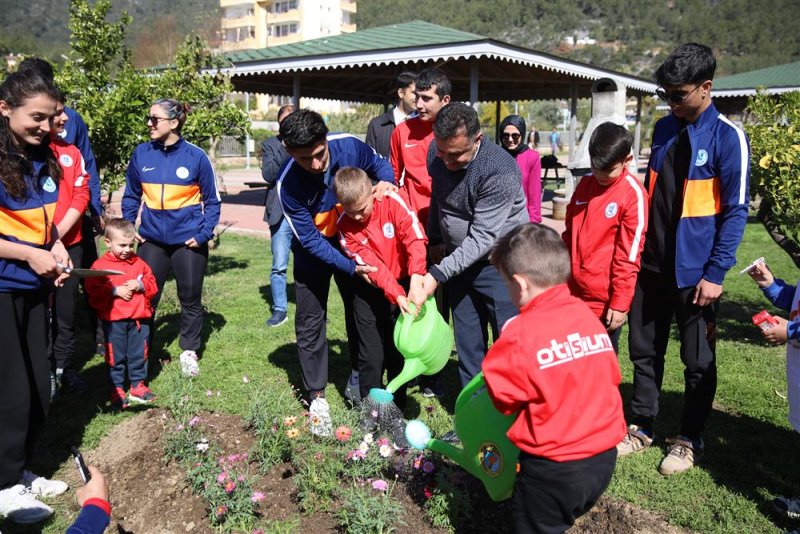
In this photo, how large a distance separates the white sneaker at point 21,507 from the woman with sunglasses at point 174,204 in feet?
4.89

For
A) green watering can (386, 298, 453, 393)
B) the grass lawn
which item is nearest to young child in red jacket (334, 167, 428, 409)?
green watering can (386, 298, 453, 393)

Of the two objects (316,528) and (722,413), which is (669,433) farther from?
(316,528)

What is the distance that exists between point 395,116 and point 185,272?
2093 millimetres

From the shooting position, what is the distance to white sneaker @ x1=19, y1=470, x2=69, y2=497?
3365mm

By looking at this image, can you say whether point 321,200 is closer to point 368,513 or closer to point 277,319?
point 368,513

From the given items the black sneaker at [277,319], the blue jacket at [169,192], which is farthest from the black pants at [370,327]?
the black sneaker at [277,319]

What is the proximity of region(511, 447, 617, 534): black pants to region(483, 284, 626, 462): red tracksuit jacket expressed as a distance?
1.9 inches

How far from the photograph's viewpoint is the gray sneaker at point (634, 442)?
376 centimetres

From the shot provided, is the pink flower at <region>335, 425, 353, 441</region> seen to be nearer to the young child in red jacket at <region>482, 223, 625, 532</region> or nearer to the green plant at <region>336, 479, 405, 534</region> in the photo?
the green plant at <region>336, 479, 405, 534</region>

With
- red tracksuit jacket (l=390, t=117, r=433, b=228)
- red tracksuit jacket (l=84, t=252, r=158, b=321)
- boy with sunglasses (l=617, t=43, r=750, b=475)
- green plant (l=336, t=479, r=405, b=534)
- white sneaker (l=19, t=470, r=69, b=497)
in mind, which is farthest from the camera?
red tracksuit jacket (l=84, t=252, r=158, b=321)

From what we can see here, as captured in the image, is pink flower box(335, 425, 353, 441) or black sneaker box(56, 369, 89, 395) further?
black sneaker box(56, 369, 89, 395)

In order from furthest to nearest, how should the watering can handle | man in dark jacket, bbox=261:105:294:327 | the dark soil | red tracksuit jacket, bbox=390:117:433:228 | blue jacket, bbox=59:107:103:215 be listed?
man in dark jacket, bbox=261:105:294:327 → blue jacket, bbox=59:107:103:215 → red tracksuit jacket, bbox=390:117:433:228 → the dark soil → the watering can handle

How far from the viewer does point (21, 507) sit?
10.4ft

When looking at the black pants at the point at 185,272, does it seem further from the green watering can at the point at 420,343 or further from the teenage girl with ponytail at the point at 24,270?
the green watering can at the point at 420,343
